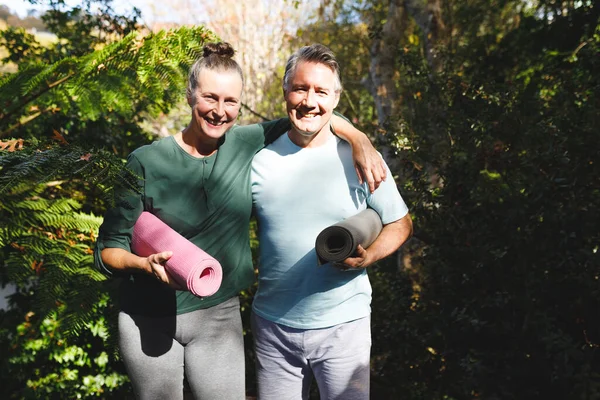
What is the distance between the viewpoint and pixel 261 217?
217 cm

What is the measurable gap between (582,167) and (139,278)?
2365 millimetres

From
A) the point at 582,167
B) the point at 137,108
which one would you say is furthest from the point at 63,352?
the point at 582,167

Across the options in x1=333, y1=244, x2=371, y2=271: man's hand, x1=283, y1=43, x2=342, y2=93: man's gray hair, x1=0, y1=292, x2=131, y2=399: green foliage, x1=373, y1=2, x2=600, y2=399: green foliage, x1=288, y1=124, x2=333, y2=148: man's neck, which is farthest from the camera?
x1=0, y1=292, x2=131, y2=399: green foliage

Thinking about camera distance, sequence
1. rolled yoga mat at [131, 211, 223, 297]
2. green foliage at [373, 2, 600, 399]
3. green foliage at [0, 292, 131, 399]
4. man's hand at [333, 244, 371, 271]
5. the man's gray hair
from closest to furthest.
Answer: rolled yoga mat at [131, 211, 223, 297]
man's hand at [333, 244, 371, 271]
the man's gray hair
green foliage at [373, 2, 600, 399]
green foliage at [0, 292, 131, 399]

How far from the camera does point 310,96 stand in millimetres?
2049

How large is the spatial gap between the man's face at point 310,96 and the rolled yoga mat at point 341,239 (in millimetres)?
371

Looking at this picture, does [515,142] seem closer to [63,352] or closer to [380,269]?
[380,269]

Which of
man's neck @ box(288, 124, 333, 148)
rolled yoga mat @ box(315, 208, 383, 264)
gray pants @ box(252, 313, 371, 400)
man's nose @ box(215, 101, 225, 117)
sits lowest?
gray pants @ box(252, 313, 371, 400)

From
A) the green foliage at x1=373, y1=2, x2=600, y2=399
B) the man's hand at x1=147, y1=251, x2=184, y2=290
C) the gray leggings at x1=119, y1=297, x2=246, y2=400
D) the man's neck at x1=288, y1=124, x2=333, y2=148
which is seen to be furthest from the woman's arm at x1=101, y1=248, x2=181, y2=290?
the green foliage at x1=373, y1=2, x2=600, y2=399

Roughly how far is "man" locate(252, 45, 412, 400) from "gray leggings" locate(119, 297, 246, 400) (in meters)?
0.15

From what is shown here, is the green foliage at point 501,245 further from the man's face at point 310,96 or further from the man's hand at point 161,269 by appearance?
the man's hand at point 161,269

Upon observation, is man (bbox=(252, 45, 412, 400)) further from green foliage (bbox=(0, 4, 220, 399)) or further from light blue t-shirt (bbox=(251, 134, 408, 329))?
green foliage (bbox=(0, 4, 220, 399))

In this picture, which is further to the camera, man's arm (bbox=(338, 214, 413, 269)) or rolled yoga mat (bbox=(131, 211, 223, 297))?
man's arm (bbox=(338, 214, 413, 269))

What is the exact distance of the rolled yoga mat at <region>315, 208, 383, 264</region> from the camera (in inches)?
74.0
